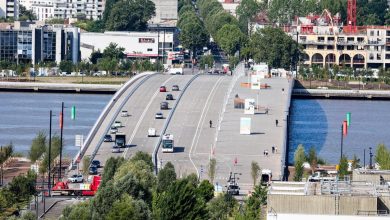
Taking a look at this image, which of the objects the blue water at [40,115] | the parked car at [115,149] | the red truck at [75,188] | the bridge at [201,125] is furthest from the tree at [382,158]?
the blue water at [40,115]

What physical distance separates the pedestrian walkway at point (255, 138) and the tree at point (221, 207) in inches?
276

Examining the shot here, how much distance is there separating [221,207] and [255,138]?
1349 centimetres

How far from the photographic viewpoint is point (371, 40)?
6694 centimetres

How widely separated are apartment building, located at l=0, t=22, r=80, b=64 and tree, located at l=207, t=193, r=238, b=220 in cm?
4203

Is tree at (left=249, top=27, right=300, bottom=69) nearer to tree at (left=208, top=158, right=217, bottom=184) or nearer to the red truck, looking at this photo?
tree at (left=208, top=158, right=217, bottom=184)

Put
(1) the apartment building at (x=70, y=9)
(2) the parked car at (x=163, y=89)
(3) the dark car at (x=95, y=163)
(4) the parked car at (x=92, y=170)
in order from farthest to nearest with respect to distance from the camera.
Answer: (1) the apartment building at (x=70, y=9), (2) the parked car at (x=163, y=89), (3) the dark car at (x=95, y=163), (4) the parked car at (x=92, y=170)

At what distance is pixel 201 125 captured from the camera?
39.3m

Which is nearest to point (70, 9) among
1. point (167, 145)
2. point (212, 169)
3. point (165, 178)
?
point (167, 145)

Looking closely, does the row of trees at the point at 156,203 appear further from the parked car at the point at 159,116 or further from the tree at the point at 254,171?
the parked car at the point at 159,116

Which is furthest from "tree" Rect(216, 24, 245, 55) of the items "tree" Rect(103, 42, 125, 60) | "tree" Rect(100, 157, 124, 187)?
"tree" Rect(100, 157, 124, 187)

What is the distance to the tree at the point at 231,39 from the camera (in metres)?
70.4

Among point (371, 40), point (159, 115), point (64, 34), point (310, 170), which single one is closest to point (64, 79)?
point (64, 34)

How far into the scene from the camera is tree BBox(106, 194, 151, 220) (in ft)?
58.6

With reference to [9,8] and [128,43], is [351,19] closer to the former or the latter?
[128,43]
